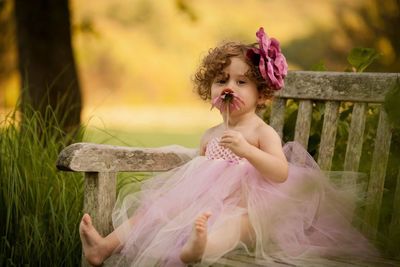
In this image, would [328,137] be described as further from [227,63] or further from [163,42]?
[163,42]

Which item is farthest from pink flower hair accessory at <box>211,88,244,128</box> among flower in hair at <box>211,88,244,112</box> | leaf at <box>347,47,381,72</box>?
leaf at <box>347,47,381,72</box>

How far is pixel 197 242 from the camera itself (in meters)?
1.84

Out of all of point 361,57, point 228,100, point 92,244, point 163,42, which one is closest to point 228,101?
point 228,100

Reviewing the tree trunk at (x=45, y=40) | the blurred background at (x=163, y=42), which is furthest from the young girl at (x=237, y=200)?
the blurred background at (x=163, y=42)

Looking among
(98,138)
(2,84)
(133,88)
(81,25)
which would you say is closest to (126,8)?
(133,88)

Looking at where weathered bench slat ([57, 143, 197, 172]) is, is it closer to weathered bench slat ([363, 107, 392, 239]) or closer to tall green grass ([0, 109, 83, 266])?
tall green grass ([0, 109, 83, 266])

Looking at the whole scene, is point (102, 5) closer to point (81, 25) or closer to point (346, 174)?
point (81, 25)

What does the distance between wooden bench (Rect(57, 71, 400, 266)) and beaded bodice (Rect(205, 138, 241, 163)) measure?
0.18 m

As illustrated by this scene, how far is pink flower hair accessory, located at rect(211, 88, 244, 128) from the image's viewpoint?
2.25 m

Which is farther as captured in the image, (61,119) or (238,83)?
(61,119)

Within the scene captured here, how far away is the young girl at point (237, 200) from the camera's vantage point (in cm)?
198

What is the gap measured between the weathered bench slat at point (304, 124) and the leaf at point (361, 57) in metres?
0.32

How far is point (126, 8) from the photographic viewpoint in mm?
15242

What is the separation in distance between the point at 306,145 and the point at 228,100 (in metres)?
0.48
